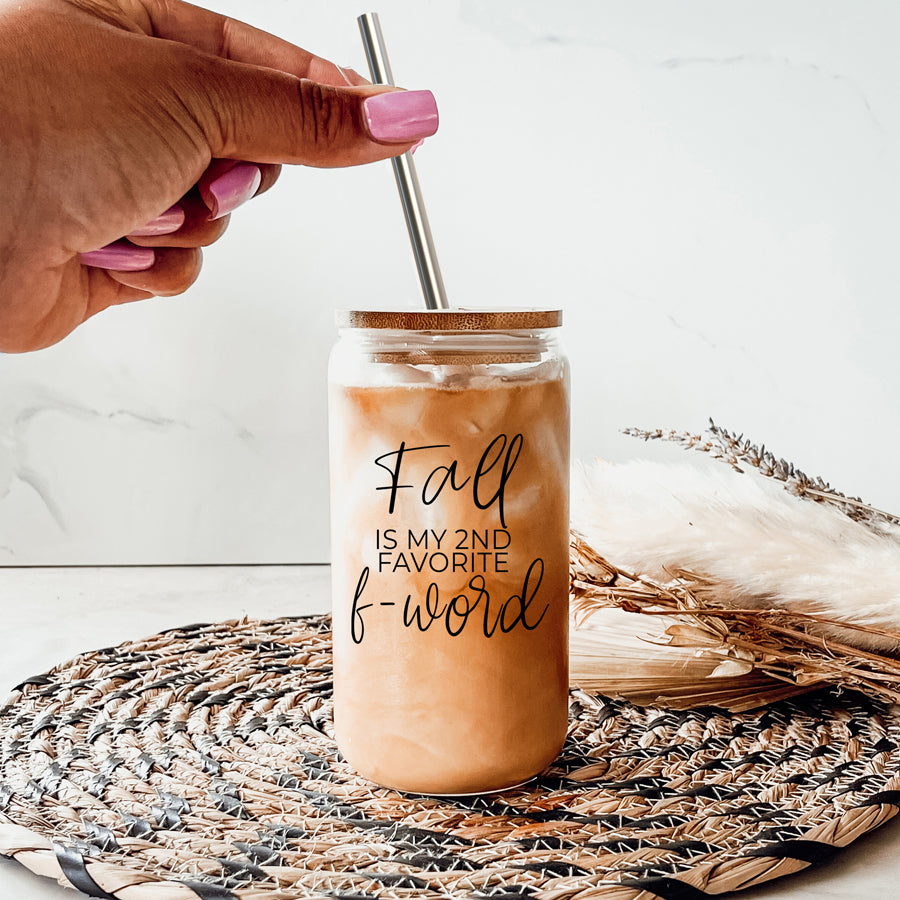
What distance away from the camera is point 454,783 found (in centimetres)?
44

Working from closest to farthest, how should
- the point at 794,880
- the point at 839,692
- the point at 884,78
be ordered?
the point at 794,880
the point at 839,692
the point at 884,78

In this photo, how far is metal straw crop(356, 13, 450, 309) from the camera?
48 centimetres

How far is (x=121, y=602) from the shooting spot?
83 centimetres

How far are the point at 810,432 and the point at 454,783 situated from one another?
1.86ft

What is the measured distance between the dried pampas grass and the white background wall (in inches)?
12.5

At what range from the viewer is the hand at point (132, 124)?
39 cm

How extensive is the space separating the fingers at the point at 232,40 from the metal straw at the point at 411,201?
5 centimetres

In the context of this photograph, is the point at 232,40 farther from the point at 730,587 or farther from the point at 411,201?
the point at 730,587

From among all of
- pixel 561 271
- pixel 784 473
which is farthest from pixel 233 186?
pixel 561 271

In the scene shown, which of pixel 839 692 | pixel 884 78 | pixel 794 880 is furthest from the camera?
pixel 884 78

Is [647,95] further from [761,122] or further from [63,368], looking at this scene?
[63,368]

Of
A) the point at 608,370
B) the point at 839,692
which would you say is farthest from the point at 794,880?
the point at 608,370

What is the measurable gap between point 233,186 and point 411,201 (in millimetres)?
85

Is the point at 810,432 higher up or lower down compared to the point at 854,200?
lower down
